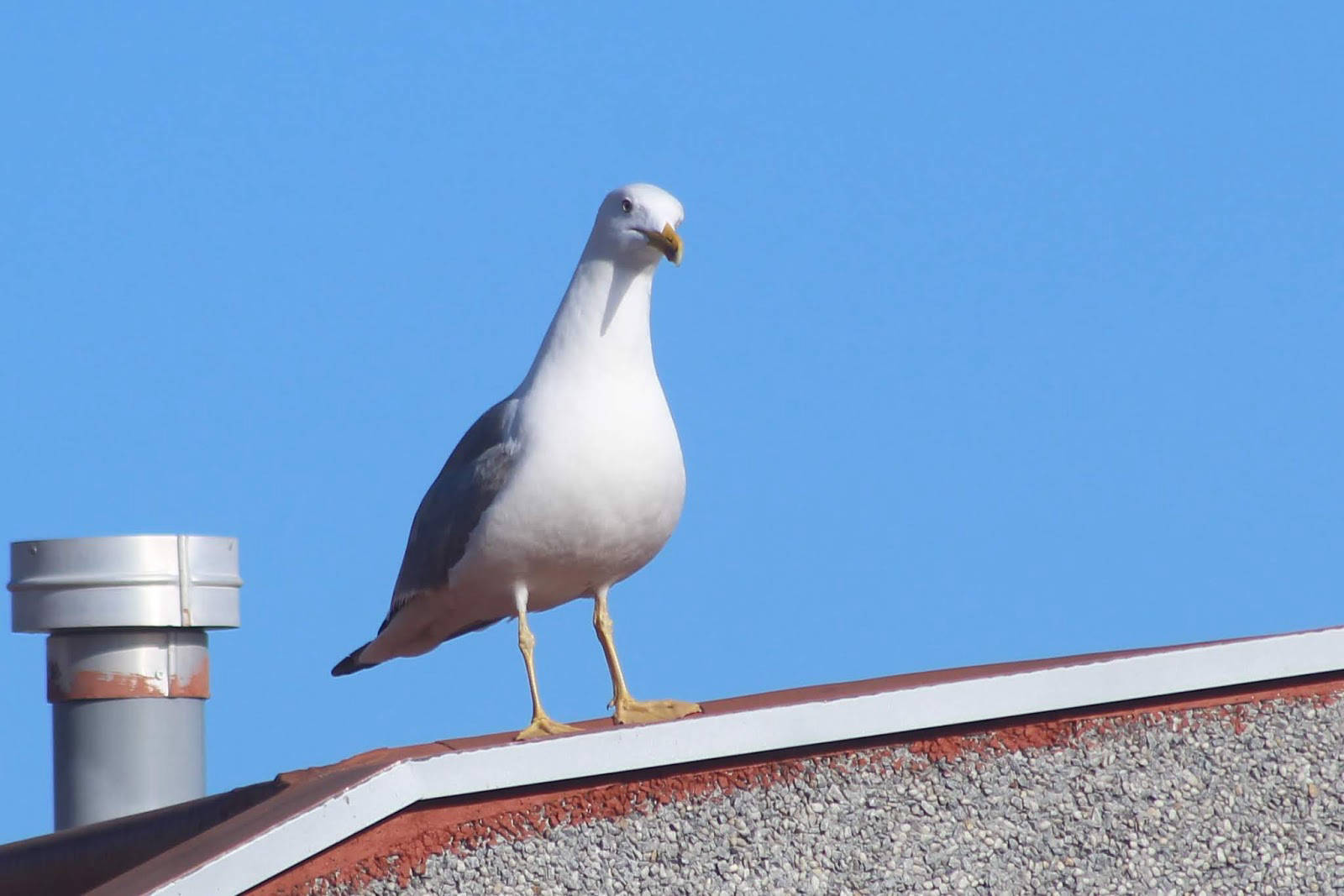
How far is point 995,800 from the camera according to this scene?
6.32 meters

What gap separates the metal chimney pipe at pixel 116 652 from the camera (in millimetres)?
10258

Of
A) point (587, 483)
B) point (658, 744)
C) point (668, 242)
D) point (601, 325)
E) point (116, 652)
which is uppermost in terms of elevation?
point (668, 242)

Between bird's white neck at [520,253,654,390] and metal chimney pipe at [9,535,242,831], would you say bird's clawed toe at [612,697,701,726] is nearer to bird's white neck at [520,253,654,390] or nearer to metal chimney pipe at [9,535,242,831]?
bird's white neck at [520,253,654,390]

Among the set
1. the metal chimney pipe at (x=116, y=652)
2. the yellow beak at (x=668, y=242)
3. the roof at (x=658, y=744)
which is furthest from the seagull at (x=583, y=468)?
the metal chimney pipe at (x=116, y=652)

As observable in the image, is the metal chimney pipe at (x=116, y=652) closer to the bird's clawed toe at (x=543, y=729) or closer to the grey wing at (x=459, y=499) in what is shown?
the grey wing at (x=459, y=499)

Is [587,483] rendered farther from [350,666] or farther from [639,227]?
[350,666]

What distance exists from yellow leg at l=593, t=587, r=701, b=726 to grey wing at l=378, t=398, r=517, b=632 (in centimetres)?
56

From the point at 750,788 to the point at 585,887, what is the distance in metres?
0.58

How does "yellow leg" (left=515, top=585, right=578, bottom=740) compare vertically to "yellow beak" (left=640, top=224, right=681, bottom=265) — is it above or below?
below

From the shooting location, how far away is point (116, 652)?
10.3m

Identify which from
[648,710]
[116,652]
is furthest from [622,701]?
[116,652]

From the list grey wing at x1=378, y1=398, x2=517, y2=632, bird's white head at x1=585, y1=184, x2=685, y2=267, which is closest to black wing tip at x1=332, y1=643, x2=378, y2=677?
grey wing at x1=378, y1=398, x2=517, y2=632

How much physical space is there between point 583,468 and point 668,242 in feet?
2.73

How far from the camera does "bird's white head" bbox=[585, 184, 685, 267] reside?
709 centimetres
